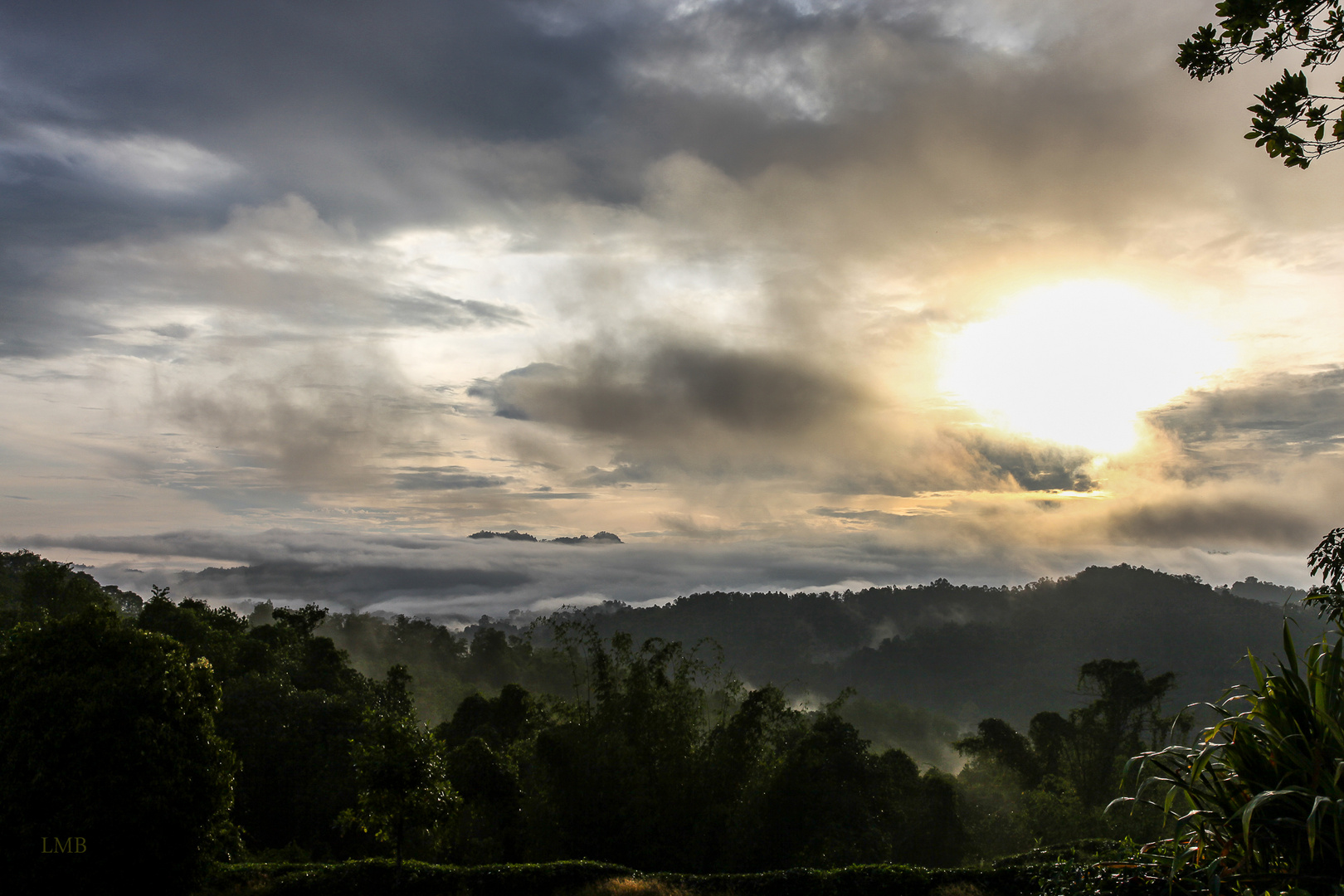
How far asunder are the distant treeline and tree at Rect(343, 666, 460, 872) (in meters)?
0.06

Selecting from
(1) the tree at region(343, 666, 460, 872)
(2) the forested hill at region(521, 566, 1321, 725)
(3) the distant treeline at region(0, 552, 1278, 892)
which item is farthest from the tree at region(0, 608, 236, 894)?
(2) the forested hill at region(521, 566, 1321, 725)

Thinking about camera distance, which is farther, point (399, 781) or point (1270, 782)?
point (399, 781)

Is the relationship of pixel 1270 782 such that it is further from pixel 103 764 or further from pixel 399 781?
pixel 103 764

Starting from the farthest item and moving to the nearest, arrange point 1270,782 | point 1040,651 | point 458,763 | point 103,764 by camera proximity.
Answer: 1. point 1040,651
2. point 458,763
3. point 103,764
4. point 1270,782

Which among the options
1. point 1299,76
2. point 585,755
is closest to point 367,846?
point 585,755

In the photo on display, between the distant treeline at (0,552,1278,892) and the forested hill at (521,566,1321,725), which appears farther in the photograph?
the forested hill at (521,566,1321,725)

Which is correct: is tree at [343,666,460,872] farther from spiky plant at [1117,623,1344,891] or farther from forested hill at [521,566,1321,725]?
forested hill at [521,566,1321,725]

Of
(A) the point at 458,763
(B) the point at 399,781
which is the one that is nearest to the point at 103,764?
(B) the point at 399,781

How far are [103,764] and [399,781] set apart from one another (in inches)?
239

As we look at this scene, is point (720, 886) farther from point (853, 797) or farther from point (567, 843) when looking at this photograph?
point (853, 797)

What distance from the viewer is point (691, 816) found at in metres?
27.7

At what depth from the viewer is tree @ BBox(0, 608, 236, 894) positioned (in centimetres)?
1405

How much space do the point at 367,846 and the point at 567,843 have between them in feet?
29.4

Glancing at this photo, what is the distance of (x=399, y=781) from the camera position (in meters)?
18.1
